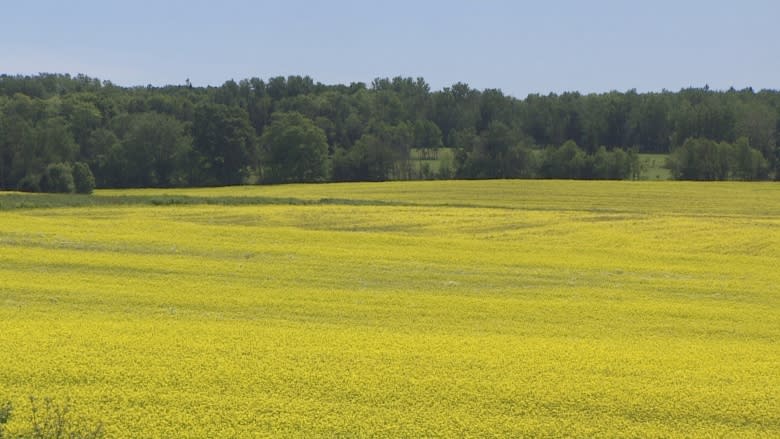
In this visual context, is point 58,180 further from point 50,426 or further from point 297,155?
point 50,426

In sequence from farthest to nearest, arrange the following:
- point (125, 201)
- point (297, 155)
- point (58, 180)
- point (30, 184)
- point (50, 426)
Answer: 1. point (297, 155)
2. point (30, 184)
3. point (58, 180)
4. point (125, 201)
5. point (50, 426)

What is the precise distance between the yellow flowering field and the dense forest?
52.4 m

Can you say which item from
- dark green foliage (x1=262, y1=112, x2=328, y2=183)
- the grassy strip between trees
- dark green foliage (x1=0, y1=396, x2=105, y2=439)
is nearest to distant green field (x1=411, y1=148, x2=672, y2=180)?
dark green foliage (x1=262, y1=112, x2=328, y2=183)

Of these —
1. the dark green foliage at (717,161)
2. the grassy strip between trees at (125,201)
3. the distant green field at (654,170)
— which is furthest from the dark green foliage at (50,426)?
the distant green field at (654,170)

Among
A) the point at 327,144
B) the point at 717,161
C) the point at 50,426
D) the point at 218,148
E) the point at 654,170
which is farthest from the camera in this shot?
the point at 654,170

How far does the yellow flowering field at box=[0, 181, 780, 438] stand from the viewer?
9.95 metres

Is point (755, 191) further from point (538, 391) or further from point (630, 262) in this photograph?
point (538, 391)

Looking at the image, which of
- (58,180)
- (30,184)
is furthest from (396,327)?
(30,184)

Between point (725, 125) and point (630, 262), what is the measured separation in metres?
87.0

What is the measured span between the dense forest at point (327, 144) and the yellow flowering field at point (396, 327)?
52406mm

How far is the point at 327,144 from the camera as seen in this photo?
96688 millimetres

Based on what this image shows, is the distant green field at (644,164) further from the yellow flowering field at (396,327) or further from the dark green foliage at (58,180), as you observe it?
the yellow flowering field at (396,327)

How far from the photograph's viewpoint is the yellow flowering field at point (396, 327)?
32.6 ft

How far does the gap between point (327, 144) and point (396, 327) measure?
81125 millimetres
